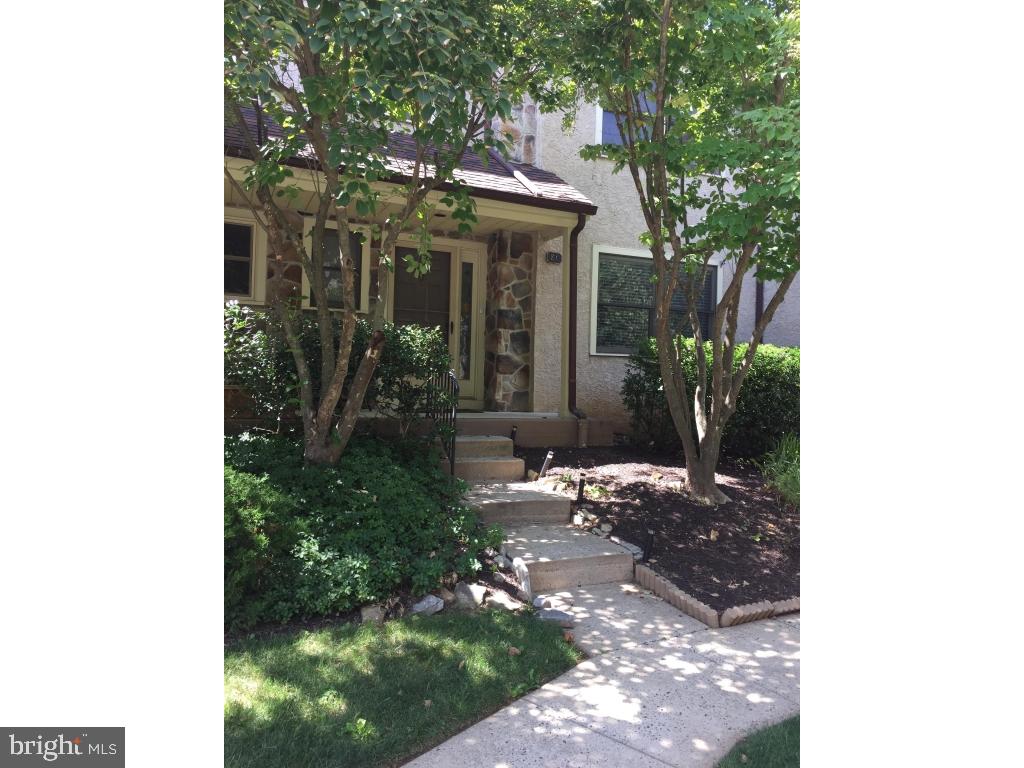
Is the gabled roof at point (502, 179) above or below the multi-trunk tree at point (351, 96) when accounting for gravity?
above

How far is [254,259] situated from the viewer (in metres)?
7.41

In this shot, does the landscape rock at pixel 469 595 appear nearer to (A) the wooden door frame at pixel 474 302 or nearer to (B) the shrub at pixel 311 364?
(B) the shrub at pixel 311 364

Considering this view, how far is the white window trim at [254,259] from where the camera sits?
7.31m

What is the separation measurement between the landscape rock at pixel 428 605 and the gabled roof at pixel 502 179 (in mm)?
4014

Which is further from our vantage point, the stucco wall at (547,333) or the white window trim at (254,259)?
the stucco wall at (547,333)

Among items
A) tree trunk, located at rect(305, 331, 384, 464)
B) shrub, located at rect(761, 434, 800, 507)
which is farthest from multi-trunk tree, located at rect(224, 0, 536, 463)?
shrub, located at rect(761, 434, 800, 507)

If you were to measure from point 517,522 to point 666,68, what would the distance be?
12.6 ft

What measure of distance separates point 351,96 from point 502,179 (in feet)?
13.3

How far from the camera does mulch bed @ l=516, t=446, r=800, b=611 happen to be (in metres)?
4.66

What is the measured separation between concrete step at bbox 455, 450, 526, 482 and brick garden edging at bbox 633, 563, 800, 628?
204 cm

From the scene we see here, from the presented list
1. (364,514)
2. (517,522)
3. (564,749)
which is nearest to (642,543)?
(517,522)

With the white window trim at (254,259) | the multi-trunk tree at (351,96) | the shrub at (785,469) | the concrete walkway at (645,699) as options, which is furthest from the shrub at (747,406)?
the white window trim at (254,259)
